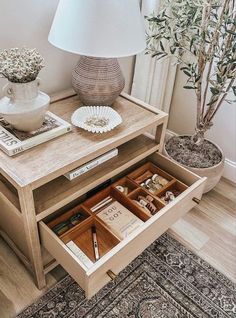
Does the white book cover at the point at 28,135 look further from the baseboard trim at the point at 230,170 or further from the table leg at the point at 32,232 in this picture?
the baseboard trim at the point at 230,170

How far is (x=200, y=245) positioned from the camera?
4.76 ft

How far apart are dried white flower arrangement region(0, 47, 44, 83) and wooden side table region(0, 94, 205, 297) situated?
23cm

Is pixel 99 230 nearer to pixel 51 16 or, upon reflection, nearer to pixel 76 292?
pixel 76 292

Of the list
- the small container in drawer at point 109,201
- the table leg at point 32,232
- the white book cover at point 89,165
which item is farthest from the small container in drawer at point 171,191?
the table leg at point 32,232

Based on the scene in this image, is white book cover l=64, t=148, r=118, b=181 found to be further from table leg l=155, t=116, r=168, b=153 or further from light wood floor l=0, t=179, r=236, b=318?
light wood floor l=0, t=179, r=236, b=318

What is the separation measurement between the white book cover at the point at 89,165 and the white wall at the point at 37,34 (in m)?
0.44

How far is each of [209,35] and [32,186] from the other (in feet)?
3.13

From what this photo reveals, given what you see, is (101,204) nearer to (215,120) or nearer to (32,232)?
(32,232)

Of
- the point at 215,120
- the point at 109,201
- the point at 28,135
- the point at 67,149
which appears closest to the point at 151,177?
the point at 109,201

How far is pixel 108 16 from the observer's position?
3.56 ft

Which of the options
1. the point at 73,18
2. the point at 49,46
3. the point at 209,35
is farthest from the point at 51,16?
the point at 209,35

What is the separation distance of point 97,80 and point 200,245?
0.85 metres

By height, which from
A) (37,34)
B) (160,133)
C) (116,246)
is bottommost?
(116,246)

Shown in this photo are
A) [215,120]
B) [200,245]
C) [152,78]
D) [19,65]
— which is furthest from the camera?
[215,120]
